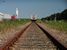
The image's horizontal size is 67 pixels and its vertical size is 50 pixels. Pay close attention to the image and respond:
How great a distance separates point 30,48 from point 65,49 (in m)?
1.49

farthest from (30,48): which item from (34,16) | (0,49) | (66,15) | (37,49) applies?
(34,16)

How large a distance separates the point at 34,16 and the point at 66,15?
15386 millimetres

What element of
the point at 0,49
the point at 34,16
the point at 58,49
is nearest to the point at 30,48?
the point at 58,49

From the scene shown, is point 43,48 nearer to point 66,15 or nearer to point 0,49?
point 0,49

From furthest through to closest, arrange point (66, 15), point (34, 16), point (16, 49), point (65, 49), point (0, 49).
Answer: point (34, 16)
point (66, 15)
point (16, 49)
point (65, 49)
point (0, 49)

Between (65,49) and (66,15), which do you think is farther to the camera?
(66,15)

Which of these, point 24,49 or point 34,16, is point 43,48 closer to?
point 24,49

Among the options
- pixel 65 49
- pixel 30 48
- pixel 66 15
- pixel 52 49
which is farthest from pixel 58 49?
pixel 66 15

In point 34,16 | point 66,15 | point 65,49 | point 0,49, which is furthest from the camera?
point 34,16

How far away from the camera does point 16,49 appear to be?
6.49 m

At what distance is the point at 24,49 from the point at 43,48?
50cm

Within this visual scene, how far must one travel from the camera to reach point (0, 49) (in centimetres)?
482

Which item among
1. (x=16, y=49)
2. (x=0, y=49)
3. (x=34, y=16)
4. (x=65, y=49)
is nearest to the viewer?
(x=0, y=49)

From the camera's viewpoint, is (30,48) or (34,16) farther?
(34,16)
